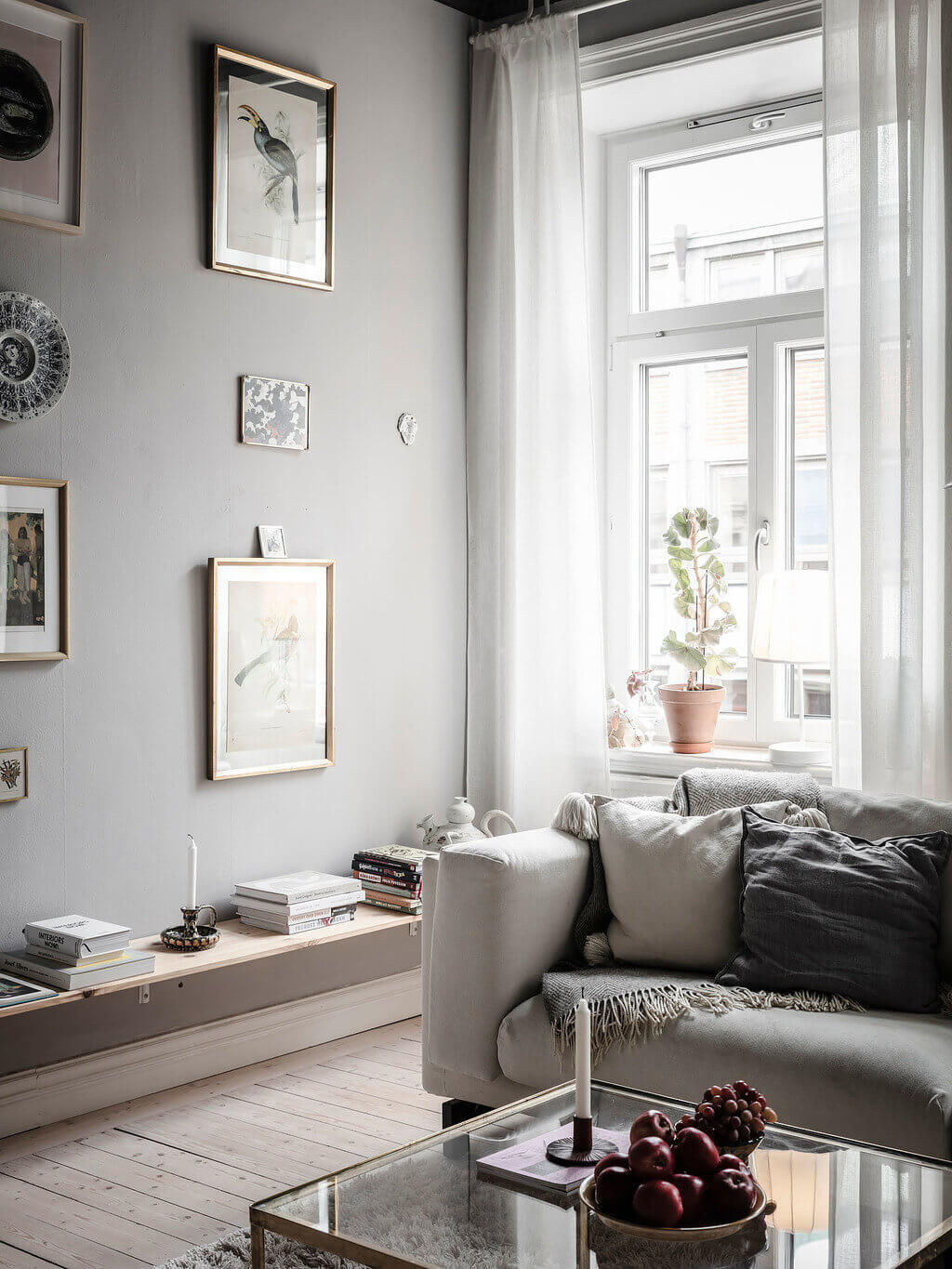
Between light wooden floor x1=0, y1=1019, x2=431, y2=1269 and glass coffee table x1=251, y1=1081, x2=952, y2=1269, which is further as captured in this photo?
light wooden floor x1=0, y1=1019, x2=431, y2=1269

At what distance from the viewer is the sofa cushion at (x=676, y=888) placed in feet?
8.85

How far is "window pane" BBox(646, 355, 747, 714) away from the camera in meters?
4.00

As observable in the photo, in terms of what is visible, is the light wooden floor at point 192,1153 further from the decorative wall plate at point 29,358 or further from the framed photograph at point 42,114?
the framed photograph at point 42,114

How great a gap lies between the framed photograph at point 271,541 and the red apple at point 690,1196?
2.17 m

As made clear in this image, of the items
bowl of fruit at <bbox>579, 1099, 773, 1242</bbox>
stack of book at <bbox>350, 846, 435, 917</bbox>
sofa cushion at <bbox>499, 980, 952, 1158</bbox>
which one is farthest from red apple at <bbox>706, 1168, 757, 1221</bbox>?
stack of book at <bbox>350, 846, 435, 917</bbox>

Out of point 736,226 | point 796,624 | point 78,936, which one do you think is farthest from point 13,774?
point 736,226

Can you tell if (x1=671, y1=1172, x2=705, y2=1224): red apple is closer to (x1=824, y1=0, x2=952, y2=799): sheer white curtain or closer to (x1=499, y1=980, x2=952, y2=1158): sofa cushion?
(x1=499, y1=980, x2=952, y2=1158): sofa cushion

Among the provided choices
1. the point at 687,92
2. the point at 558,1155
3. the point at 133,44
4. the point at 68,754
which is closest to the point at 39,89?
the point at 133,44

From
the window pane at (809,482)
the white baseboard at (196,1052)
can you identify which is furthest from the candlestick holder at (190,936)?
the window pane at (809,482)

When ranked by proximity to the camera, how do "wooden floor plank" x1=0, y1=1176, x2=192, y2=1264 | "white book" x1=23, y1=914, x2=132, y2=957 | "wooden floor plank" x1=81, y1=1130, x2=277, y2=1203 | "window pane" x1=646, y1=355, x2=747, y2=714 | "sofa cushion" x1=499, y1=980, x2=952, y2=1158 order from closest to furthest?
"sofa cushion" x1=499, y1=980, x2=952, y2=1158 → "wooden floor plank" x1=0, y1=1176, x2=192, y2=1264 → "wooden floor plank" x1=81, y1=1130, x2=277, y2=1203 → "white book" x1=23, y1=914, x2=132, y2=957 → "window pane" x1=646, y1=355, x2=747, y2=714

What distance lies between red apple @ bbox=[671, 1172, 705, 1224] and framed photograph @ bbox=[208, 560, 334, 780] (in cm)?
195

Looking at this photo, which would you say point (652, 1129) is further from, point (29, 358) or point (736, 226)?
point (736, 226)

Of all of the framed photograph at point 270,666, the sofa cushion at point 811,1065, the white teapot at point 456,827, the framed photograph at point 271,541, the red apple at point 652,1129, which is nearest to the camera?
the red apple at point 652,1129

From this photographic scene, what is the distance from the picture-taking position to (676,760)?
3.81 metres
